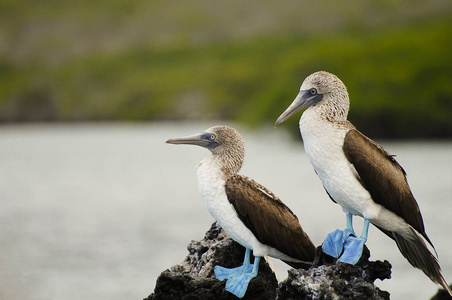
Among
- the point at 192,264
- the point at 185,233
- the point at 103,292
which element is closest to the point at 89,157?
the point at 185,233

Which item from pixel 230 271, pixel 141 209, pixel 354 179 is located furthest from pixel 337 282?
pixel 141 209

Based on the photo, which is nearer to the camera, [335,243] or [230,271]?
[335,243]

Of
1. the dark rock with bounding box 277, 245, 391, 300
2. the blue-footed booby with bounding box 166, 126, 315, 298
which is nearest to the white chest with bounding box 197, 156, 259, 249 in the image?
the blue-footed booby with bounding box 166, 126, 315, 298

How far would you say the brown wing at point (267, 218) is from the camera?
5.78 metres

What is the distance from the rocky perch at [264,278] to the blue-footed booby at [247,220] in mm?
190

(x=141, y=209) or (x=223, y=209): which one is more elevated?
(x=141, y=209)

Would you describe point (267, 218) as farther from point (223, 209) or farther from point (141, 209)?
point (141, 209)

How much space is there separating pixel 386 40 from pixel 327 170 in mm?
57195

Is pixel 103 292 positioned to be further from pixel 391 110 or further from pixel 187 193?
pixel 391 110

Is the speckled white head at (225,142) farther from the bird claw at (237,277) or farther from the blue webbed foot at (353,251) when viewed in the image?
the blue webbed foot at (353,251)

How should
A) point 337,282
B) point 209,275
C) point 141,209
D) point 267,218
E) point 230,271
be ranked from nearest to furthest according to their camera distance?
point 337,282
point 267,218
point 230,271
point 209,275
point 141,209

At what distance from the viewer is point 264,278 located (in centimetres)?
609

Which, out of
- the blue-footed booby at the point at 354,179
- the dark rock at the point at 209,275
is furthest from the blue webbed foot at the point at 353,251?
the dark rock at the point at 209,275

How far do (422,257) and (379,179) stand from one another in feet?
2.75
